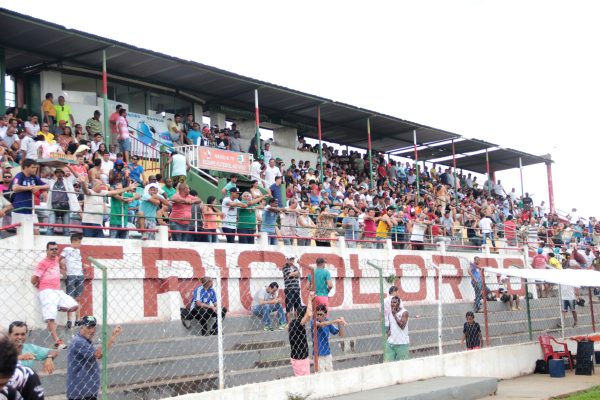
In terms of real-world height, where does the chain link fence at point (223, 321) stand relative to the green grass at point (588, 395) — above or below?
above

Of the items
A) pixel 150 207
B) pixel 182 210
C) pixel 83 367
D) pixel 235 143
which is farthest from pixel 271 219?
pixel 83 367

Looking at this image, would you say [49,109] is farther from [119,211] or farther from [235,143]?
[235,143]

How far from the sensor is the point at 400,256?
805 inches

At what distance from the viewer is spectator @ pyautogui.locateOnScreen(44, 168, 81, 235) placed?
1292cm

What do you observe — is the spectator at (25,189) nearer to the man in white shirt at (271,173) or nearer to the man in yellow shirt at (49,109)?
the man in yellow shirt at (49,109)

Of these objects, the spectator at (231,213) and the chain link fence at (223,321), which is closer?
the chain link fence at (223,321)

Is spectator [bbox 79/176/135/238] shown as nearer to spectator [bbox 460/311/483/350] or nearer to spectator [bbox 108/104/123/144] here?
spectator [bbox 108/104/123/144]

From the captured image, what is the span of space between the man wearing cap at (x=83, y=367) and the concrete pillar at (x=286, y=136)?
71.9 ft

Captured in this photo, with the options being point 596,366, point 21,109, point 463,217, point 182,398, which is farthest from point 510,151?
point 182,398

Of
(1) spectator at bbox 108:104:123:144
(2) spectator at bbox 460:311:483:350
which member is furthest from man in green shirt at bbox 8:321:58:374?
(1) spectator at bbox 108:104:123:144

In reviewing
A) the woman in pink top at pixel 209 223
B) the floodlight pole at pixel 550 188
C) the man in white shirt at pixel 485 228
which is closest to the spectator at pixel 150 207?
the woman in pink top at pixel 209 223

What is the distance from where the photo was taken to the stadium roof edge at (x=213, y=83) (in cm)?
1934

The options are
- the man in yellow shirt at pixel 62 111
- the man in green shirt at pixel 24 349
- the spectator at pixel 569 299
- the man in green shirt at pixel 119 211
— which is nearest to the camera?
the man in green shirt at pixel 24 349

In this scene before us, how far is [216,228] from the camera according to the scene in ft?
52.9
